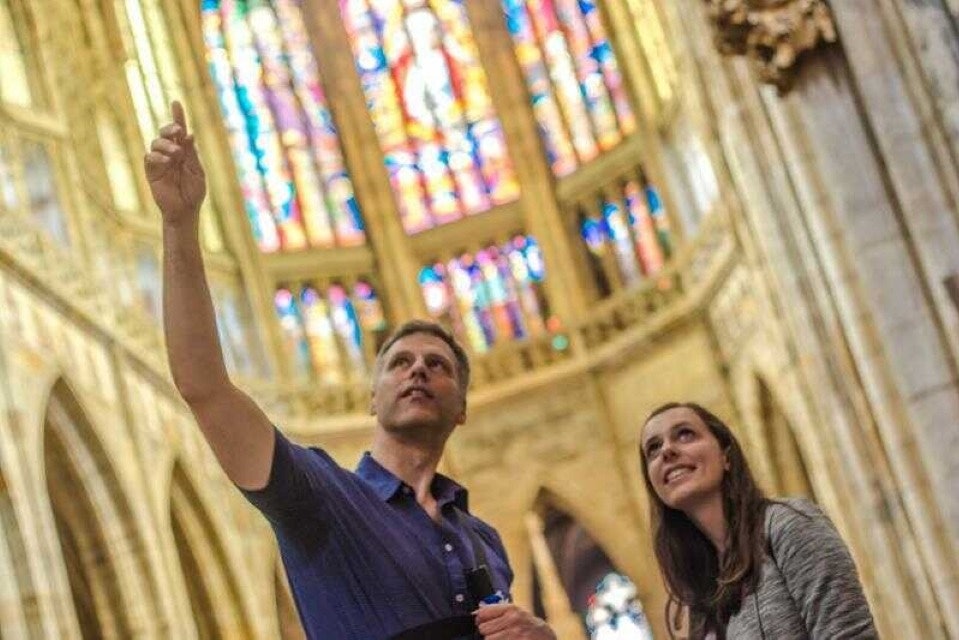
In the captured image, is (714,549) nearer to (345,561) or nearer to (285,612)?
(345,561)

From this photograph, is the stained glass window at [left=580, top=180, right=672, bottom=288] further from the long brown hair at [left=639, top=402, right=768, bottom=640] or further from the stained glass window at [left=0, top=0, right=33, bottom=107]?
the long brown hair at [left=639, top=402, right=768, bottom=640]

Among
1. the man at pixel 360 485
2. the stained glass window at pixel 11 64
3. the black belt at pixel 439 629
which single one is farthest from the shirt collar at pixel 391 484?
the stained glass window at pixel 11 64

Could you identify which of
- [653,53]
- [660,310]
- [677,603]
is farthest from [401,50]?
[677,603]

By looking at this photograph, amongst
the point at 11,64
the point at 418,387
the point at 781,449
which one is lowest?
the point at 418,387

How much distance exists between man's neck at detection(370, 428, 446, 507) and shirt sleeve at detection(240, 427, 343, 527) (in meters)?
0.23

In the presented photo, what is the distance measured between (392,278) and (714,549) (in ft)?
73.9

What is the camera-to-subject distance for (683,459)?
3.74m

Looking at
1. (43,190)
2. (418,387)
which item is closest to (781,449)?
(43,190)

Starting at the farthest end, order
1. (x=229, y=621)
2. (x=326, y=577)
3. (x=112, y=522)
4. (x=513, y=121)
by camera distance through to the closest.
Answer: (x=513, y=121) → (x=229, y=621) → (x=112, y=522) → (x=326, y=577)

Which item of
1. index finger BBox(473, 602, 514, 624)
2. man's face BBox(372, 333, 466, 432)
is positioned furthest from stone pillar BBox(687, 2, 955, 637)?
index finger BBox(473, 602, 514, 624)

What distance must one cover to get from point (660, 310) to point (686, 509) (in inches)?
814

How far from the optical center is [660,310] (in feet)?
79.9

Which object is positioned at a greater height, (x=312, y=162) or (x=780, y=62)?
(x=312, y=162)

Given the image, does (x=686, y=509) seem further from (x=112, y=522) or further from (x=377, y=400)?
(x=112, y=522)
